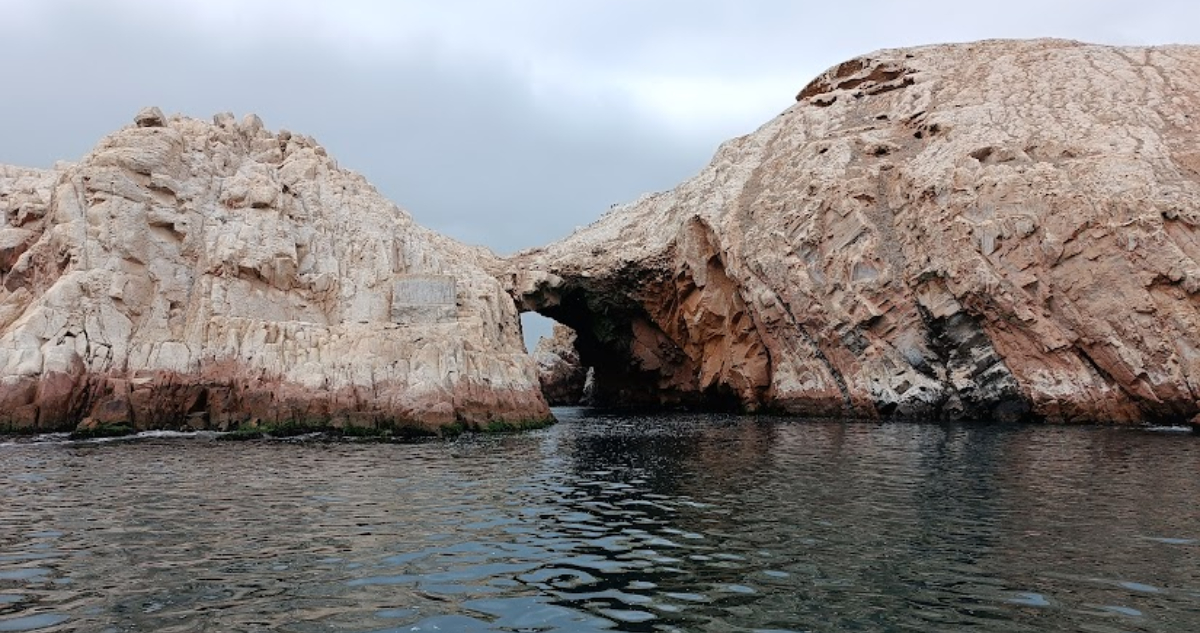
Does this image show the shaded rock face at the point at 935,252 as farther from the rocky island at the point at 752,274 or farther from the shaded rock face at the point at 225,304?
the shaded rock face at the point at 225,304

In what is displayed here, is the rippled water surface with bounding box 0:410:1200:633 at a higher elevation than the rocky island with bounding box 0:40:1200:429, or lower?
lower

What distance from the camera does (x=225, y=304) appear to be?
39.7 m

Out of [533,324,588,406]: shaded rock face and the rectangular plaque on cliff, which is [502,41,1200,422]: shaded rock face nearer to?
the rectangular plaque on cliff

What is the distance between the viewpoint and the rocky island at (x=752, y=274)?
122ft

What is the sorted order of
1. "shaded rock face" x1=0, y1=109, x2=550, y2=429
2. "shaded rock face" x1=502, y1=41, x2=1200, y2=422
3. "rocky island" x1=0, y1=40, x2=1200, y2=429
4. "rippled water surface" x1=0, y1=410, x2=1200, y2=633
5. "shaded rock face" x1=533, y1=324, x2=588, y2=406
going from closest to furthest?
"rippled water surface" x1=0, y1=410, x2=1200, y2=633 → "shaded rock face" x1=0, y1=109, x2=550, y2=429 → "rocky island" x1=0, y1=40, x2=1200, y2=429 → "shaded rock face" x1=502, y1=41, x2=1200, y2=422 → "shaded rock face" x1=533, y1=324, x2=588, y2=406

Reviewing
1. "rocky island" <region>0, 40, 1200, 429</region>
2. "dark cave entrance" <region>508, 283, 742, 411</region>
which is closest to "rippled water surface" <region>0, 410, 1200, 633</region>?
"rocky island" <region>0, 40, 1200, 429</region>

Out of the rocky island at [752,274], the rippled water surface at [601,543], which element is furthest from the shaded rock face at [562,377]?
the rippled water surface at [601,543]

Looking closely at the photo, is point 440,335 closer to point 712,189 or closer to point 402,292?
point 402,292

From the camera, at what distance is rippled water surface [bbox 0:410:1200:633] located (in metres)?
10.0

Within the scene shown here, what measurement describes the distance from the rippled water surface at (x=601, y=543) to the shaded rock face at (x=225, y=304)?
377 inches

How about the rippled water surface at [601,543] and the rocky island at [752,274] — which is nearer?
the rippled water surface at [601,543]

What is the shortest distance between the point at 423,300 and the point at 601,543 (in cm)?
3174

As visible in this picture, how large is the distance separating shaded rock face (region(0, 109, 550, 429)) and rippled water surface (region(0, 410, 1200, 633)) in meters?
9.58

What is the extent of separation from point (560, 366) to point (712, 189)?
37.0m
